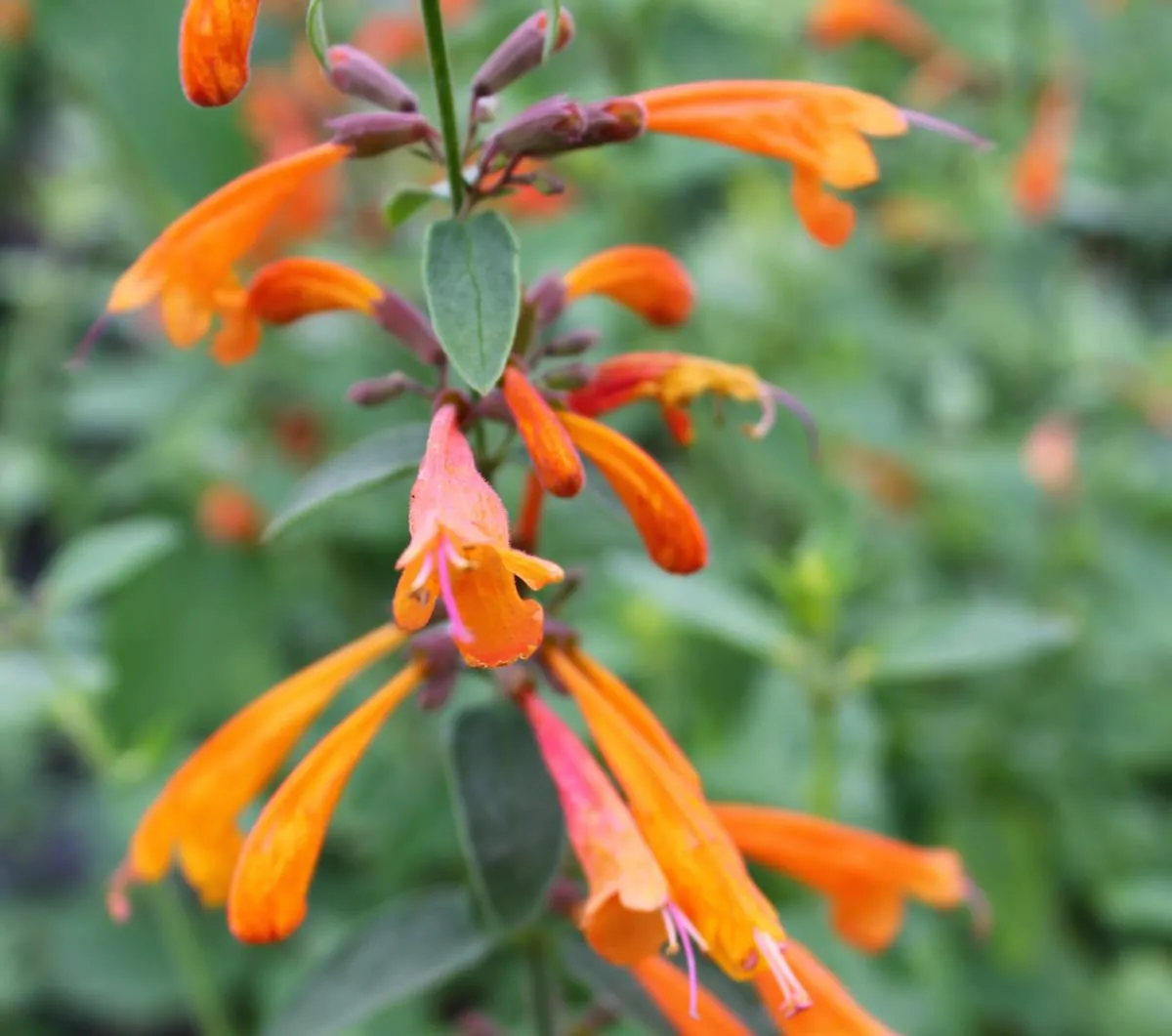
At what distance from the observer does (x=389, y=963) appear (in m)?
1.57

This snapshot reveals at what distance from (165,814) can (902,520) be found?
269cm

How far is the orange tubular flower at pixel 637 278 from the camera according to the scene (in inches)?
63.3

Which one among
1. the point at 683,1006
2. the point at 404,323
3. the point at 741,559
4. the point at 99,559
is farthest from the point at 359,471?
the point at 741,559

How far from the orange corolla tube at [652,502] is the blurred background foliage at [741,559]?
697 millimetres

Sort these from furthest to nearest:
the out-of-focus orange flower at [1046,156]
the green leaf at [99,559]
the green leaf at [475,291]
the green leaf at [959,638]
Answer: the out-of-focus orange flower at [1046,156], the green leaf at [99,559], the green leaf at [959,638], the green leaf at [475,291]

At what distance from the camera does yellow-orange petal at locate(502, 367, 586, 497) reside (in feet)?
4.12

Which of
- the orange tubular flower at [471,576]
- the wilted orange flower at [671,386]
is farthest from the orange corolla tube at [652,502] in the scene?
the orange tubular flower at [471,576]

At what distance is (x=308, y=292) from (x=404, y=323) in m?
0.12

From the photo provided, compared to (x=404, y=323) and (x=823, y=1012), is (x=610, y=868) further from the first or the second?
(x=404, y=323)

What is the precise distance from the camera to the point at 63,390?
4.35 metres

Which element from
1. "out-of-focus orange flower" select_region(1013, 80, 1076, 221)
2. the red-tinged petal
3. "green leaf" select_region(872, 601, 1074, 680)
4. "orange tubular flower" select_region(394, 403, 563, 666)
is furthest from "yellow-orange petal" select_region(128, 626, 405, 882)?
"out-of-focus orange flower" select_region(1013, 80, 1076, 221)

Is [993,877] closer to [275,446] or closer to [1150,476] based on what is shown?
[1150,476]

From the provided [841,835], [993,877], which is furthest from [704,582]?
[993,877]

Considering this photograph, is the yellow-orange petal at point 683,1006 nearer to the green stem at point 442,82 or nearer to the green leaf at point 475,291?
the green leaf at point 475,291
